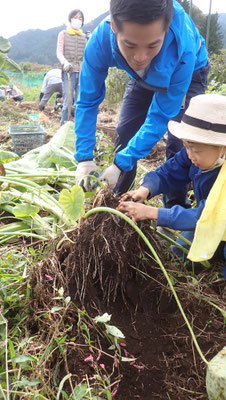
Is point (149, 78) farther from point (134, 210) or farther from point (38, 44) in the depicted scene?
point (38, 44)

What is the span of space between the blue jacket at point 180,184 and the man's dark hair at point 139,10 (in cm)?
74

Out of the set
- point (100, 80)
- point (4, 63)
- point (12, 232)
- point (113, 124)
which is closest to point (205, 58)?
point (100, 80)

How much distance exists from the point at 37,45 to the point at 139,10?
223ft

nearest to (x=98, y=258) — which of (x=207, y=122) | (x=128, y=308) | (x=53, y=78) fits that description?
(x=128, y=308)

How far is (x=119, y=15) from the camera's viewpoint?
4.17 feet

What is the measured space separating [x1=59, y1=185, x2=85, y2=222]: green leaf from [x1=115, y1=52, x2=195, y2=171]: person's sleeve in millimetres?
484

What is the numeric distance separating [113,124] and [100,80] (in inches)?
165

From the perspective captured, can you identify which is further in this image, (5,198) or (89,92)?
(5,198)

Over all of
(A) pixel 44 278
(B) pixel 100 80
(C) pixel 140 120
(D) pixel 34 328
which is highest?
(B) pixel 100 80

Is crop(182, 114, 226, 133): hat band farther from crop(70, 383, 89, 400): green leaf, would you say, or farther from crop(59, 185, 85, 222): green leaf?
crop(70, 383, 89, 400): green leaf

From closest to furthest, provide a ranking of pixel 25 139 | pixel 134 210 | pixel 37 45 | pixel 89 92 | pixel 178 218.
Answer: pixel 134 210 → pixel 178 218 → pixel 89 92 → pixel 25 139 → pixel 37 45

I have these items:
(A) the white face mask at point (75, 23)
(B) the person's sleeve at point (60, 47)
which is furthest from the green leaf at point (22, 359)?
(A) the white face mask at point (75, 23)

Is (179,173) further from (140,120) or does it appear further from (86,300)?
(86,300)

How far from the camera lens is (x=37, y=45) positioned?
6228cm
